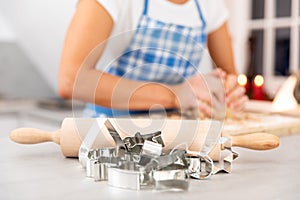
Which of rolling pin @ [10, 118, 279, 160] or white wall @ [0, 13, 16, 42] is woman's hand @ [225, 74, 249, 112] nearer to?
rolling pin @ [10, 118, 279, 160]

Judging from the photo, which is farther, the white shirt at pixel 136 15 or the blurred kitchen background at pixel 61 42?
the blurred kitchen background at pixel 61 42

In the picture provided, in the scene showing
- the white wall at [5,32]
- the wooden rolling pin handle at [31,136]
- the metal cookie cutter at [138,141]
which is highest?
the white wall at [5,32]

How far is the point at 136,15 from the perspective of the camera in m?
1.38

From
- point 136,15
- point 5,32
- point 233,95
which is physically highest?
point 136,15

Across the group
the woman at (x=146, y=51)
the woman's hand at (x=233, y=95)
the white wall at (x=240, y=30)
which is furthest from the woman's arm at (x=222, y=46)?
the white wall at (x=240, y=30)

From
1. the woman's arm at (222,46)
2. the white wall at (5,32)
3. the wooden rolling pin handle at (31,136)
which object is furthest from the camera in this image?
the white wall at (5,32)

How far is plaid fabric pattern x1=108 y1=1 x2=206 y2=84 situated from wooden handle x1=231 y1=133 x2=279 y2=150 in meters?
0.56

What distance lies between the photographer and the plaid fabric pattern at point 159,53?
1.40 metres

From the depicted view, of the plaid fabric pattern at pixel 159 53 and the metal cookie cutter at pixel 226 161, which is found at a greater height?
the plaid fabric pattern at pixel 159 53

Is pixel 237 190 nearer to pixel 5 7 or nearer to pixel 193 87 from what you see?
pixel 193 87

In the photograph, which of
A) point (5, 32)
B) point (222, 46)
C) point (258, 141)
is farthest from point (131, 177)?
point (5, 32)

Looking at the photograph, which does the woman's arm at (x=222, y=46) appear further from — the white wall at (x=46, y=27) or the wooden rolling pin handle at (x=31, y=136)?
the white wall at (x=46, y=27)

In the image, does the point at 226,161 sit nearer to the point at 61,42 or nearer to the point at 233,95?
the point at 233,95

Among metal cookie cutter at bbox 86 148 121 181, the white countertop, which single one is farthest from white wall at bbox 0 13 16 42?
metal cookie cutter at bbox 86 148 121 181
